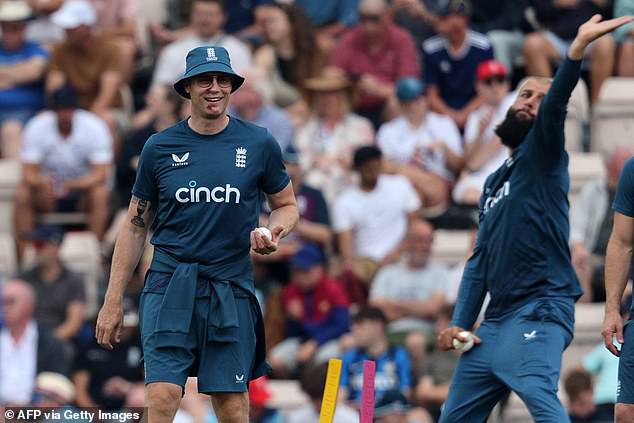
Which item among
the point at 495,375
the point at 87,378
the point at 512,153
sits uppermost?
the point at 512,153

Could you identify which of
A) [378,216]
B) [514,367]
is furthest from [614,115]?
[514,367]

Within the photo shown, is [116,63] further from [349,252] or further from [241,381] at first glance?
[241,381]

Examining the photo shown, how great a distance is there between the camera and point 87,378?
1534cm

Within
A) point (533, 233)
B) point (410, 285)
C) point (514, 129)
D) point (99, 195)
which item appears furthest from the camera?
point (99, 195)

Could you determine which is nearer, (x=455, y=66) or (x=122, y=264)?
(x=122, y=264)

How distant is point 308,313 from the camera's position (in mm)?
15664

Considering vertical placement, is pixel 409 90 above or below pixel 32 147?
above

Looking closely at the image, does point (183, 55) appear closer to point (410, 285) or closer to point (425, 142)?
point (425, 142)

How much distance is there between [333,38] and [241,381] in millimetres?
10356

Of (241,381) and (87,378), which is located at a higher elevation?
(241,381)

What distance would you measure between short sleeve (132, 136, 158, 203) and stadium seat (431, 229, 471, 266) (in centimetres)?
702

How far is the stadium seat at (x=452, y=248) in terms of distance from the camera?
1620 centimetres

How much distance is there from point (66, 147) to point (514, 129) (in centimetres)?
819

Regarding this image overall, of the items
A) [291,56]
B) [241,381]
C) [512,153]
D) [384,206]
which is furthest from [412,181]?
[241,381]
